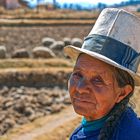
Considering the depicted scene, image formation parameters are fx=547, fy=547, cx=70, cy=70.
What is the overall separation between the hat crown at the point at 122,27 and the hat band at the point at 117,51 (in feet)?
0.08

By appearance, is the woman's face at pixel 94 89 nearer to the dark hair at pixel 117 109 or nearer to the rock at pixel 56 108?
the dark hair at pixel 117 109

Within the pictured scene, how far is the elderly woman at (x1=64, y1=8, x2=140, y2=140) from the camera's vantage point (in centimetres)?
259

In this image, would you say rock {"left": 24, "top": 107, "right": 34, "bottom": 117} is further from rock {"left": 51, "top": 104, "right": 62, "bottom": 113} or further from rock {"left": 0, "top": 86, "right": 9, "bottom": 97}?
rock {"left": 0, "top": 86, "right": 9, "bottom": 97}

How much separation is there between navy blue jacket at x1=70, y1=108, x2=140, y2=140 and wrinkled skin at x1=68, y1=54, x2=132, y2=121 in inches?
3.1

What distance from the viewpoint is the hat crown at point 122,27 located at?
8.57 ft

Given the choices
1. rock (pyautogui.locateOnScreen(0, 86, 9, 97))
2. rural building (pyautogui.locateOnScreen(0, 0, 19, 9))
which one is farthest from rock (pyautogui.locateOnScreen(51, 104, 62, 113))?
rural building (pyautogui.locateOnScreen(0, 0, 19, 9))

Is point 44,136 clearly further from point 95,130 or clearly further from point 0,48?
point 0,48

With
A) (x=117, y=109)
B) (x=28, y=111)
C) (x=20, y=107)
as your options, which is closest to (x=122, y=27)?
(x=117, y=109)

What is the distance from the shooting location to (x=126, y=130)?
259 cm

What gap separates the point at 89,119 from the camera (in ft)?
8.79

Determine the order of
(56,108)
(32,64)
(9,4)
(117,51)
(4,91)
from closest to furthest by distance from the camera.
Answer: (117,51) < (56,108) < (4,91) < (32,64) < (9,4)

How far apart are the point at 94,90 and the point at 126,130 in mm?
242

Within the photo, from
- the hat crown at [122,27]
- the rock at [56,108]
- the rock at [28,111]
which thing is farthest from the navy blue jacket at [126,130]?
the rock at [56,108]

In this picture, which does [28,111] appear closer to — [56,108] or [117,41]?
[56,108]
